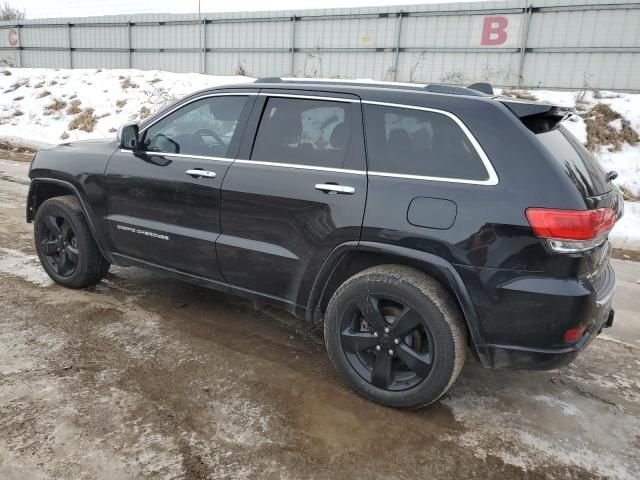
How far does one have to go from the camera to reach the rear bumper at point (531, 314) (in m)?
2.52

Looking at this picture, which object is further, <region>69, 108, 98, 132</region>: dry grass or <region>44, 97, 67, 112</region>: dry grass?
<region>44, 97, 67, 112</region>: dry grass

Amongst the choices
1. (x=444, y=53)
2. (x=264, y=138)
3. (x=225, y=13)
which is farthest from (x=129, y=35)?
(x=264, y=138)

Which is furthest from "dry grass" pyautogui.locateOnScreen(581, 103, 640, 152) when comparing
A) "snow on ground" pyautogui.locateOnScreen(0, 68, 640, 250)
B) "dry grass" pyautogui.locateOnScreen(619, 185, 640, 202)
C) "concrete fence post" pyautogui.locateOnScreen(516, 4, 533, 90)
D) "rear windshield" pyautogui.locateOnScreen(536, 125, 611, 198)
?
"rear windshield" pyautogui.locateOnScreen(536, 125, 611, 198)

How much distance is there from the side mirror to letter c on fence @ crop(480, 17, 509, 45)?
35.5 ft

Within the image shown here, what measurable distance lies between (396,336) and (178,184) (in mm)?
1827

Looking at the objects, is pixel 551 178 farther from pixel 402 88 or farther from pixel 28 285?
pixel 28 285

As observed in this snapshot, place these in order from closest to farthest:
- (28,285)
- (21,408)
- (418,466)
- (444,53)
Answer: (418,466) → (21,408) → (28,285) → (444,53)

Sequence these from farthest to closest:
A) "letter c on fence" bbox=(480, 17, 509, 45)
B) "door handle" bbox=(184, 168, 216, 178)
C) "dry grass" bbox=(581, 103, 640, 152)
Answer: "letter c on fence" bbox=(480, 17, 509, 45), "dry grass" bbox=(581, 103, 640, 152), "door handle" bbox=(184, 168, 216, 178)

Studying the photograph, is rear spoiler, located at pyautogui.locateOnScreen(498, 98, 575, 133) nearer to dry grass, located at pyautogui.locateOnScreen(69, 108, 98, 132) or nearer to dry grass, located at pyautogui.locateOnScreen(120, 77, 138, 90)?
dry grass, located at pyautogui.locateOnScreen(69, 108, 98, 132)

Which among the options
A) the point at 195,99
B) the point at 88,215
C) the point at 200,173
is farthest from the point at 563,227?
the point at 88,215

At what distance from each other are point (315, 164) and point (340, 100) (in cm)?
41

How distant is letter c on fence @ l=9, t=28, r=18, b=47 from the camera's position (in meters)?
22.1

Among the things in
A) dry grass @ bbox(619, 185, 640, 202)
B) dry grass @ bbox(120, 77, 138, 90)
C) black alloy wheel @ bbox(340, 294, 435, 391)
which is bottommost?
black alloy wheel @ bbox(340, 294, 435, 391)

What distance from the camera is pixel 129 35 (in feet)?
62.1
